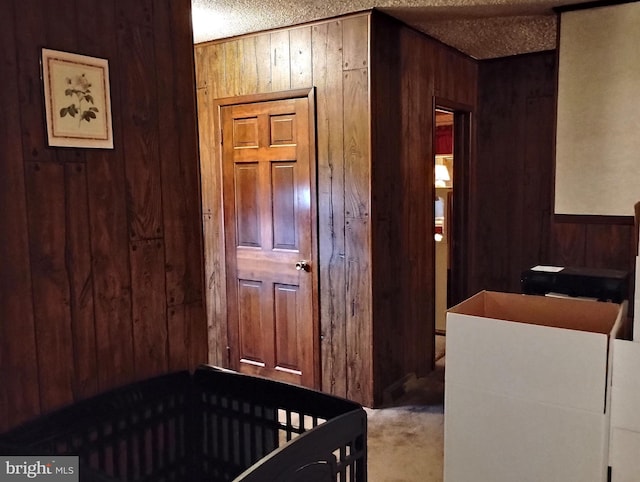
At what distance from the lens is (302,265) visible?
360 cm

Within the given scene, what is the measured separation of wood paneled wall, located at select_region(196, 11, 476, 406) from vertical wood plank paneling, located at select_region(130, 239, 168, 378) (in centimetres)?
159

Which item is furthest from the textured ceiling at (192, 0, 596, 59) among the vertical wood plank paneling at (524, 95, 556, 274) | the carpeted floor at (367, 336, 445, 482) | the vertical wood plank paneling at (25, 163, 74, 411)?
the carpeted floor at (367, 336, 445, 482)

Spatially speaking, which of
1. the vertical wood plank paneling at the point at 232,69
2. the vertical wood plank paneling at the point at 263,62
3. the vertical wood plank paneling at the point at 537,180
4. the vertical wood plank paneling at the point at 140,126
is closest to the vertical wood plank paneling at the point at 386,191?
the vertical wood plank paneling at the point at 263,62

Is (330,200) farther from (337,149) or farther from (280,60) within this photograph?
(280,60)

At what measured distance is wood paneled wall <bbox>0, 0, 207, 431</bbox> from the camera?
1.58 meters

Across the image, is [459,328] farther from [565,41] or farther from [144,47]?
[565,41]

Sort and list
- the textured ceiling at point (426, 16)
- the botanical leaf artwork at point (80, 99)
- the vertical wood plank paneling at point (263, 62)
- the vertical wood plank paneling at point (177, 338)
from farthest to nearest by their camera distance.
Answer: the vertical wood plank paneling at point (263, 62) → the textured ceiling at point (426, 16) → the vertical wood plank paneling at point (177, 338) → the botanical leaf artwork at point (80, 99)

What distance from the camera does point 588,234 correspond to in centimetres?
318

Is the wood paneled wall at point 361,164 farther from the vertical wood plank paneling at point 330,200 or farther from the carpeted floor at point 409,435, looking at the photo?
the carpeted floor at point 409,435

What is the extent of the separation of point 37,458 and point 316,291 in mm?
2255

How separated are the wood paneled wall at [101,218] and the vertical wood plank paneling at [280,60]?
60.1 inches

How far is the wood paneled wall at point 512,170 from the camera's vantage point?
4.43 metres

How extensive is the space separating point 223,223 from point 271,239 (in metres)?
0.42

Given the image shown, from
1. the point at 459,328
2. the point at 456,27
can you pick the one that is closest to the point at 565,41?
the point at 456,27
